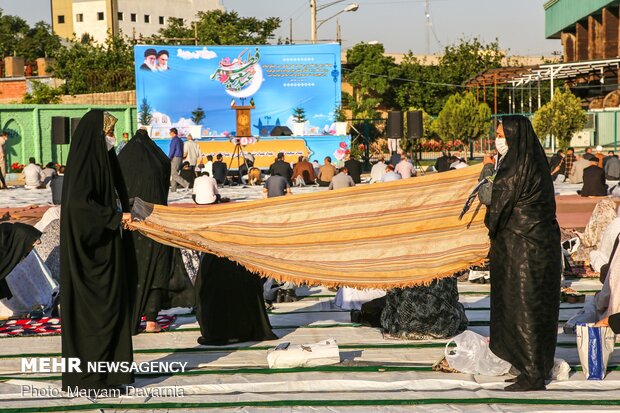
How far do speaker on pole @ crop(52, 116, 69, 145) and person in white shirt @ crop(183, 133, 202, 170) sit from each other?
4.62m

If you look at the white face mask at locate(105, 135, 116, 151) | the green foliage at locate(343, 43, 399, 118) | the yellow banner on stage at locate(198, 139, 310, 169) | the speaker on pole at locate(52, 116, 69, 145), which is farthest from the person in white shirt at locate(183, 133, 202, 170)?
the green foliage at locate(343, 43, 399, 118)

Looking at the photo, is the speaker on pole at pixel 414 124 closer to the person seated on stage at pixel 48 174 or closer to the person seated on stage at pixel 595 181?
the person seated on stage at pixel 48 174

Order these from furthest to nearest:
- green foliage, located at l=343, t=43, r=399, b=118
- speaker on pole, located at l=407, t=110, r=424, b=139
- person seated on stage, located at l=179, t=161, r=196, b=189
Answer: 1. green foliage, located at l=343, t=43, r=399, b=118
2. speaker on pole, located at l=407, t=110, r=424, b=139
3. person seated on stage, located at l=179, t=161, r=196, b=189

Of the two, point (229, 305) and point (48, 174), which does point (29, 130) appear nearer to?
point (48, 174)

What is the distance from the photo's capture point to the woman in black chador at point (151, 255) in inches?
317

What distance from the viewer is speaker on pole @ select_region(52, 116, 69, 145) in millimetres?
28469

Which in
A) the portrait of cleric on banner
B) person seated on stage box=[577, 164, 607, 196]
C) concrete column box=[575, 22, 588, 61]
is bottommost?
person seated on stage box=[577, 164, 607, 196]

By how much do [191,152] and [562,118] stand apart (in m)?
13.2

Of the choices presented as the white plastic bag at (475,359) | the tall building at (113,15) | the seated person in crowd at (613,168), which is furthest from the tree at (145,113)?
the tall building at (113,15)

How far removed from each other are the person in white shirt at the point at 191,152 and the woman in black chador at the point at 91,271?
19.6m

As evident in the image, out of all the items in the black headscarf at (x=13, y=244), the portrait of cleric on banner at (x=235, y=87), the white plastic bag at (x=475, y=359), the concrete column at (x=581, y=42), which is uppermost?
the concrete column at (x=581, y=42)

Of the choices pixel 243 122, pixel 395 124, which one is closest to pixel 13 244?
pixel 395 124

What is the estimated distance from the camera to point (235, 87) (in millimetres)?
36688

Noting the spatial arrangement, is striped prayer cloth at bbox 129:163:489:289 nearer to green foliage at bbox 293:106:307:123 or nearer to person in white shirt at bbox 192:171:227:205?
person in white shirt at bbox 192:171:227:205
